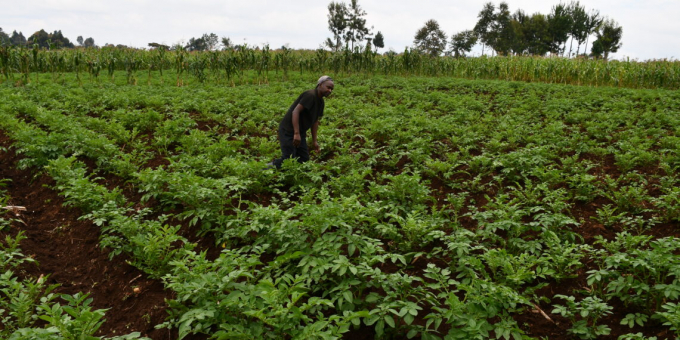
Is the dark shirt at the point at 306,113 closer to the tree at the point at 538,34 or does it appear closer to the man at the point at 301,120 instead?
the man at the point at 301,120

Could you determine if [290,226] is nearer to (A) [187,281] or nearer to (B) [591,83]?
(A) [187,281]

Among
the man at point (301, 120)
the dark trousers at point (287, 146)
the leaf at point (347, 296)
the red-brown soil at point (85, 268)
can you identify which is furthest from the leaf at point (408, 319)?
the dark trousers at point (287, 146)

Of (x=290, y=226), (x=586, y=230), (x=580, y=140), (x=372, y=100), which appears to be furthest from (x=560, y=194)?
(x=372, y=100)

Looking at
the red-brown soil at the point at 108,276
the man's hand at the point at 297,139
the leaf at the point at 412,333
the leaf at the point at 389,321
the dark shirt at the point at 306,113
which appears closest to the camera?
the leaf at the point at 389,321

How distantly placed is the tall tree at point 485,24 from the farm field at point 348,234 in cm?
5336

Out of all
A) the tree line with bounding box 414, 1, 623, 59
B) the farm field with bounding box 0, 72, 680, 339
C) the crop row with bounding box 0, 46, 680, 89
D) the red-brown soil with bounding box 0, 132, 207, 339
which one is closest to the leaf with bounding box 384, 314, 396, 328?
the farm field with bounding box 0, 72, 680, 339

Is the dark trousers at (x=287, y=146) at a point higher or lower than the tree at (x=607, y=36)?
lower

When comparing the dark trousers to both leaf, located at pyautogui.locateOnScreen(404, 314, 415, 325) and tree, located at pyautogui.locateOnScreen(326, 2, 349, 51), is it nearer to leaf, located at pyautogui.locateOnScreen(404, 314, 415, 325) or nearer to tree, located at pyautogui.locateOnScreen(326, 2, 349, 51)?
leaf, located at pyautogui.locateOnScreen(404, 314, 415, 325)

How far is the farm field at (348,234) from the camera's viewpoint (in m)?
2.85

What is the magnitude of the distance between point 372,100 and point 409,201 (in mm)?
8662

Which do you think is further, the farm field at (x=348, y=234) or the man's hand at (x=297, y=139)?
the man's hand at (x=297, y=139)

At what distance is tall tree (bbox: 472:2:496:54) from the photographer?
56312 millimetres

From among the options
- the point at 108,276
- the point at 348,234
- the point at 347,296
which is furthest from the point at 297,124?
the point at 347,296

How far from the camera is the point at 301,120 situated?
6234mm
